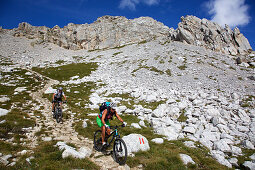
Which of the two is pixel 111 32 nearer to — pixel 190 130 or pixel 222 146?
pixel 190 130

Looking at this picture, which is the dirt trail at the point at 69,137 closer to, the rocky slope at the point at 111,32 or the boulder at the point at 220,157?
the boulder at the point at 220,157

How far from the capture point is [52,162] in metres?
6.64

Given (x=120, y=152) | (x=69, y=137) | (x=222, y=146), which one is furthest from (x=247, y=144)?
(x=69, y=137)

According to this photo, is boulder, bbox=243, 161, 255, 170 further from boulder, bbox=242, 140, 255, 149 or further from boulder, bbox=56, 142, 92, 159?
boulder, bbox=56, 142, 92, 159

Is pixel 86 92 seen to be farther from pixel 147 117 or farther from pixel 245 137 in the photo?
pixel 245 137

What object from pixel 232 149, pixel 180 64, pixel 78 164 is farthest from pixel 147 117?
pixel 180 64

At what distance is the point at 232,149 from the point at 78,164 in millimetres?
10205

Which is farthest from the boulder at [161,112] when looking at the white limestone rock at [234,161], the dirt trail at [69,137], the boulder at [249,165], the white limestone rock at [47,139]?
the white limestone rock at [47,139]

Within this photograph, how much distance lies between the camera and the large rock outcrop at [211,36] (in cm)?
5556

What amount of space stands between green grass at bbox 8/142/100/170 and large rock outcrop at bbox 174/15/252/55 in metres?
65.0

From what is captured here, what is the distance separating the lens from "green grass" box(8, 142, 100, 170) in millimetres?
6173

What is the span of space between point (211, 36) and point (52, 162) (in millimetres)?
73314

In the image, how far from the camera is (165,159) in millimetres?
7719

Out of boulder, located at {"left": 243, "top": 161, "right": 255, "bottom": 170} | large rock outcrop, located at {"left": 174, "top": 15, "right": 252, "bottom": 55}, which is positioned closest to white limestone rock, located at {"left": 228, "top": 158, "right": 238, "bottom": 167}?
boulder, located at {"left": 243, "top": 161, "right": 255, "bottom": 170}
